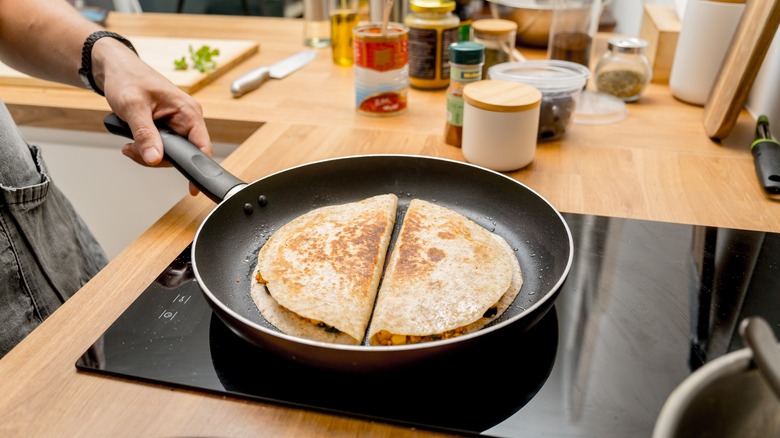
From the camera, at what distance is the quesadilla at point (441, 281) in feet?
2.42

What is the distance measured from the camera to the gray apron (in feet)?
3.22

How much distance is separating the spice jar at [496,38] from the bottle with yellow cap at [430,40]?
6cm

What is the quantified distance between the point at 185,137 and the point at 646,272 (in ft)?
2.72

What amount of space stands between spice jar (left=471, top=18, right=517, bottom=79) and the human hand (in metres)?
0.79

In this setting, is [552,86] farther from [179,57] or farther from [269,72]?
[179,57]

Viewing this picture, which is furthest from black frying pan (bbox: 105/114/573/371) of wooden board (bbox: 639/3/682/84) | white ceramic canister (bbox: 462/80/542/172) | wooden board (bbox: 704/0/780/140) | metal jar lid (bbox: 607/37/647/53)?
wooden board (bbox: 639/3/682/84)

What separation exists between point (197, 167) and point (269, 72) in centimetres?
79

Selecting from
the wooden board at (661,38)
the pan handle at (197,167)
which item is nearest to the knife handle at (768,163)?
the wooden board at (661,38)

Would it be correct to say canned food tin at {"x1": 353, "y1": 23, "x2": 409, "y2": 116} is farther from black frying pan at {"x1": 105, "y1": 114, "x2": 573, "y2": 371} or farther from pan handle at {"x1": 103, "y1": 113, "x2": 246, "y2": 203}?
pan handle at {"x1": 103, "y1": 113, "x2": 246, "y2": 203}

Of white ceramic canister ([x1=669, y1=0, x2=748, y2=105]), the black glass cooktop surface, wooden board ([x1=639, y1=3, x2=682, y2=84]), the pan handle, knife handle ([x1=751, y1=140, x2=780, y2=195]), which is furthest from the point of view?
wooden board ([x1=639, y1=3, x2=682, y2=84])

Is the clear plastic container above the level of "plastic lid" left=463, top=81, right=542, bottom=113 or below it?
below

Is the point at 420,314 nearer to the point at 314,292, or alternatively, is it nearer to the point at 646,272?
the point at 314,292

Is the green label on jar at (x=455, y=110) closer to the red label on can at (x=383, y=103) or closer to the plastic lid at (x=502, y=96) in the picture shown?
the plastic lid at (x=502, y=96)

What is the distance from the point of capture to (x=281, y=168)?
1197mm
